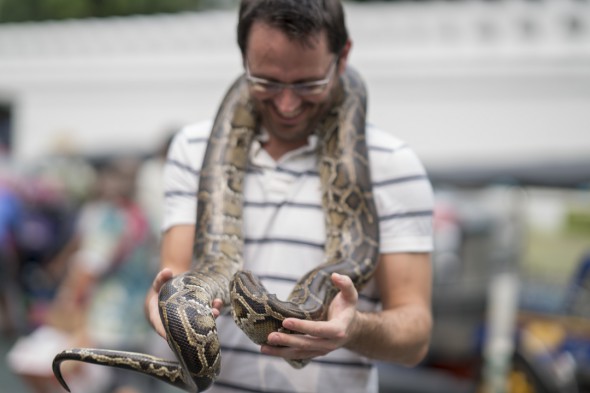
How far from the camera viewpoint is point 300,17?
2.50 m

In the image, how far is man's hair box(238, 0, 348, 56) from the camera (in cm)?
251

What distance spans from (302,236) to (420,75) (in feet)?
36.3

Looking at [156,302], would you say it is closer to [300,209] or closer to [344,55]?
[300,209]

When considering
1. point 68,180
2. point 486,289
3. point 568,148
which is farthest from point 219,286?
point 568,148

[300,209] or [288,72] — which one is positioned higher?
[288,72]

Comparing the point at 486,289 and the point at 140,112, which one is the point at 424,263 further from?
the point at 140,112

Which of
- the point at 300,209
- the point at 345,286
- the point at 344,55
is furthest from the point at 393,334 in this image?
the point at 344,55

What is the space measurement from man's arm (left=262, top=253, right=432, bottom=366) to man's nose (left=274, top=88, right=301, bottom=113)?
0.57 m

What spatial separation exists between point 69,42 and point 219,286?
56.9 ft

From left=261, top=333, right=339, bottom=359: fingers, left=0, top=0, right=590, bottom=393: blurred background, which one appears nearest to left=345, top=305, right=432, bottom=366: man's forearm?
left=261, top=333, right=339, bottom=359: fingers

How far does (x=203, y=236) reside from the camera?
9.26 ft

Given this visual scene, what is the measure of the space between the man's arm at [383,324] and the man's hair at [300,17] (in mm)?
739

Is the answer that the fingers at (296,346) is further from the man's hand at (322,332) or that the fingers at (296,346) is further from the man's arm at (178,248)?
the man's arm at (178,248)

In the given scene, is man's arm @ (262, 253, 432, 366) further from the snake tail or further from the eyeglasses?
the eyeglasses
